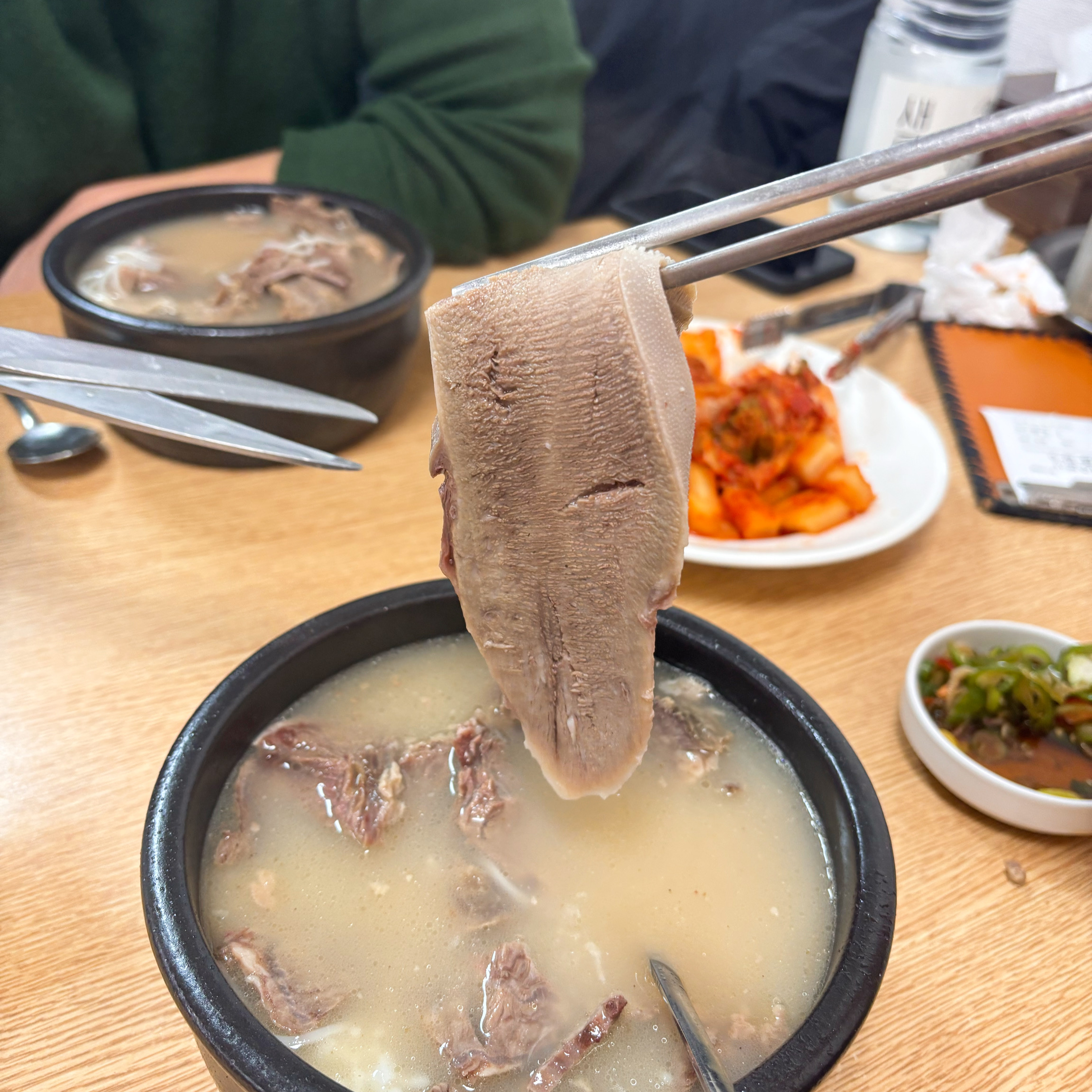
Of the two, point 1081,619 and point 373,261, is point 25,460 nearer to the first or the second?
point 373,261

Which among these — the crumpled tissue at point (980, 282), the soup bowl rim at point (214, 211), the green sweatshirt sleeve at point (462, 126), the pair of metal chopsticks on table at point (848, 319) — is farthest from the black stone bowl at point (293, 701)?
the crumpled tissue at point (980, 282)

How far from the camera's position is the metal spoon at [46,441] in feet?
4.25

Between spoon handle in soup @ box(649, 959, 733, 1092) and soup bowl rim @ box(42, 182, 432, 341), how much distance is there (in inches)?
37.1

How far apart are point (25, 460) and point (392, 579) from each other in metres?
0.61

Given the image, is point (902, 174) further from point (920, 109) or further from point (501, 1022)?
point (920, 109)

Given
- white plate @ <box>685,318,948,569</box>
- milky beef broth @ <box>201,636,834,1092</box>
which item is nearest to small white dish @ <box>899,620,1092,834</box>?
white plate @ <box>685,318,948,569</box>

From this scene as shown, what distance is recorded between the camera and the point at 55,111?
1799 mm

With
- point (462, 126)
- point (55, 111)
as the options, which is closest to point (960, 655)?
point (462, 126)

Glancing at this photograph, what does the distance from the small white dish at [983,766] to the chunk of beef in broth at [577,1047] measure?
1.61 ft

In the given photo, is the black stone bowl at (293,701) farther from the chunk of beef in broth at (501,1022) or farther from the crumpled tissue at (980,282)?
the crumpled tissue at (980,282)

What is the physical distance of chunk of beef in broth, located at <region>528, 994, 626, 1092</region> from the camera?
0.56m

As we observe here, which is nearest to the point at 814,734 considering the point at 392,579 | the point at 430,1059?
the point at 430,1059

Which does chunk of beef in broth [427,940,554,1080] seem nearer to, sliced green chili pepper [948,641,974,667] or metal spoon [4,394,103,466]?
sliced green chili pepper [948,641,974,667]

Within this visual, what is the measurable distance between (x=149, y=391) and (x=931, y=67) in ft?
6.46
